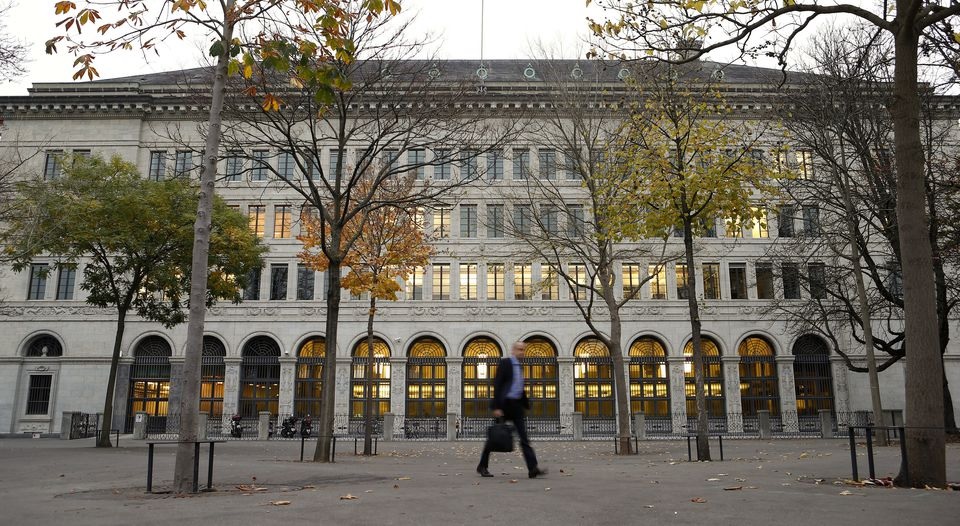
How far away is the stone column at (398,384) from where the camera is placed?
3525 cm

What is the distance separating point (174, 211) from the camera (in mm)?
23594

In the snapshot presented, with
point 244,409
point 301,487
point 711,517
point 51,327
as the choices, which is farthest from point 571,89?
point 51,327

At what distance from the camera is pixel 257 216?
3741 centimetres

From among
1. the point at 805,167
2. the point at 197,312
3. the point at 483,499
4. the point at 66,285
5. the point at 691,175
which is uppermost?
the point at 805,167

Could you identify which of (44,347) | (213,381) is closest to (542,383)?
(213,381)

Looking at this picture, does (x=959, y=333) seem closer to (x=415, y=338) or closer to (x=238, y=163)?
(x=415, y=338)

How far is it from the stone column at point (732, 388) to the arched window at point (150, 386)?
27.9 meters

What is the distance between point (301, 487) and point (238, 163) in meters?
27.8

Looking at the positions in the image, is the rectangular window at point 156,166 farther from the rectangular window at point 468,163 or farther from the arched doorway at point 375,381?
the rectangular window at point 468,163

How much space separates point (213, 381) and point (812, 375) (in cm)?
3041

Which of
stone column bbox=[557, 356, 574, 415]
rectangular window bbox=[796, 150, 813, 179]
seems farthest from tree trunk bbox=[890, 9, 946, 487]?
stone column bbox=[557, 356, 574, 415]

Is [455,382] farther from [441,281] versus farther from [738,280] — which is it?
[738,280]

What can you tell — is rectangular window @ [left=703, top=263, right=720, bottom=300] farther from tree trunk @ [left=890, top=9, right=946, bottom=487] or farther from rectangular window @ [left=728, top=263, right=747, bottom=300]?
tree trunk @ [left=890, top=9, right=946, bottom=487]

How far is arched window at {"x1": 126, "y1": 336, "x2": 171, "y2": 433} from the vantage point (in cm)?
3534
